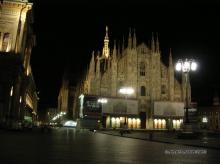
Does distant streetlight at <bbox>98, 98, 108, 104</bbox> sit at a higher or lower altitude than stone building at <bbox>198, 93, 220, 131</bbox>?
higher

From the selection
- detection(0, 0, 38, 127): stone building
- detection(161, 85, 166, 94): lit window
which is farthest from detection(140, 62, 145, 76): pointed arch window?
detection(0, 0, 38, 127): stone building

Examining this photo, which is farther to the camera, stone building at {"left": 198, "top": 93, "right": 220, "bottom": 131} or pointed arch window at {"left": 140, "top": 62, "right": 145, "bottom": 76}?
stone building at {"left": 198, "top": 93, "right": 220, "bottom": 131}

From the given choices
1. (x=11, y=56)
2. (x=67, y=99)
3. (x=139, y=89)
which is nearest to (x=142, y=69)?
(x=139, y=89)

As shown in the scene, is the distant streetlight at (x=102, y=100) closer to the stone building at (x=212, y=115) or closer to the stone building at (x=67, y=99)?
the stone building at (x=212, y=115)

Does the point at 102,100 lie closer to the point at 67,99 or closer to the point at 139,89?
the point at 139,89

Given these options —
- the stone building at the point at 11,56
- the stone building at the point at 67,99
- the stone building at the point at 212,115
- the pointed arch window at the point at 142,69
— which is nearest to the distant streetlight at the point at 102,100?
the pointed arch window at the point at 142,69

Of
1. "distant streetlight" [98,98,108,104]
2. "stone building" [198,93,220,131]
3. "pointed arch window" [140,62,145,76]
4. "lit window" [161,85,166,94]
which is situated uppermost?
"pointed arch window" [140,62,145,76]

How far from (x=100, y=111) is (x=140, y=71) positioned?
15.9 meters

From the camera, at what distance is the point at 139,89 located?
7231 centimetres

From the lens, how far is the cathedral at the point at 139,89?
69000mm

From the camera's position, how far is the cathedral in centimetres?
6900

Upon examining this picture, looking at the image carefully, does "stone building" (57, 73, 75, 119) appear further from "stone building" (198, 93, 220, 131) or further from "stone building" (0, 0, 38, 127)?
"stone building" (0, 0, 38, 127)

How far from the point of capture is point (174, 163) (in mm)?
9805

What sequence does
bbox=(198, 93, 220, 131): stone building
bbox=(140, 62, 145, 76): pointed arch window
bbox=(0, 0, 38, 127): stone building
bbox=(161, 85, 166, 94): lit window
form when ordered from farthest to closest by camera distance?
bbox=(198, 93, 220, 131): stone building, bbox=(161, 85, 166, 94): lit window, bbox=(140, 62, 145, 76): pointed arch window, bbox=(0, 0, 38, 127): stone building
